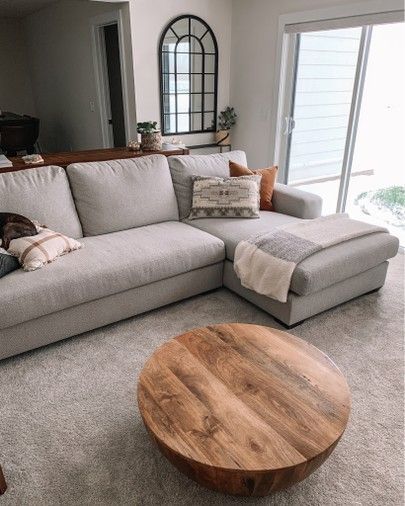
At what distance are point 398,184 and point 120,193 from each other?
8.46 ft

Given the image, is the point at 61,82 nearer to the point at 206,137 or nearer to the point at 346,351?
the point at 206,137

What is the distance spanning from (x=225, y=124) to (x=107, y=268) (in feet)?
10.5

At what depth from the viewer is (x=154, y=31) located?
13.2ft

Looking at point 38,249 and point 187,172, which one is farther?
point 187,172

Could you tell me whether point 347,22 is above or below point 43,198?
above

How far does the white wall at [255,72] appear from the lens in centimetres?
407

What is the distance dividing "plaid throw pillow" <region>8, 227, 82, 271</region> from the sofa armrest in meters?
1.70

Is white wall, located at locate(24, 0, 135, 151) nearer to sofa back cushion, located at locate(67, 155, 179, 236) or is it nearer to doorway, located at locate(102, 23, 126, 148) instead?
doorway, located at locate(102, 23, 126, 148)

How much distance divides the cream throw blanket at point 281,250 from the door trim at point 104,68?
2.66m

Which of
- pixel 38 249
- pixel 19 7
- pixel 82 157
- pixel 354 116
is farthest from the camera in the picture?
pixel 19 7

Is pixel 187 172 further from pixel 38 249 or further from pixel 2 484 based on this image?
pixel 2 484

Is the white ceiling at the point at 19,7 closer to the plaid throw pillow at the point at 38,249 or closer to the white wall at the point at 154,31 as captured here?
the white wall at the point at 154,31

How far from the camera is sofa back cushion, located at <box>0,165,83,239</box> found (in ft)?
7.75

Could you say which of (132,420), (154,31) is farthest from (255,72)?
(132,420)
